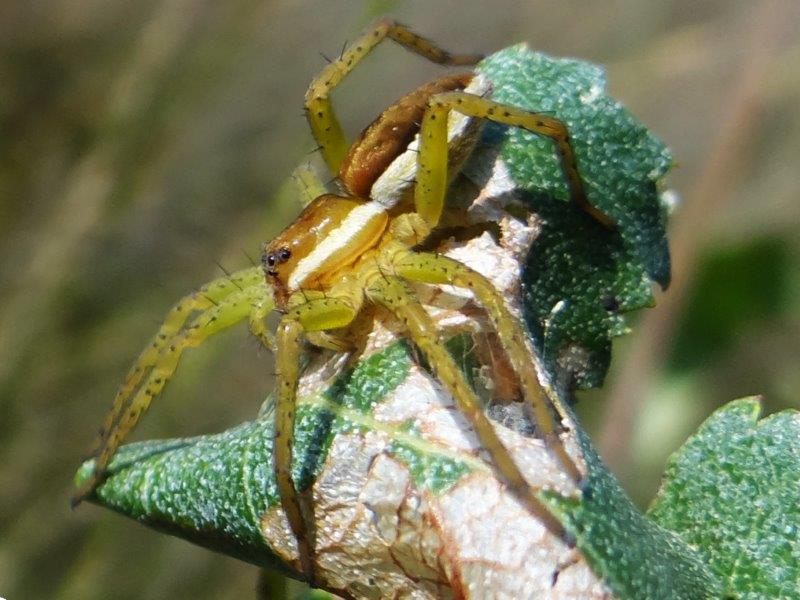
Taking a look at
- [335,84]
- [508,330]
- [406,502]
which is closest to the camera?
[406,502]

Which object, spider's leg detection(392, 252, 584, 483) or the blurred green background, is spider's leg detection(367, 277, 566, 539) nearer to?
spider's leg detection(392, 252, 584, 483)

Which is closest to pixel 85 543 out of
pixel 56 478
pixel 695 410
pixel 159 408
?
pixel 56 478

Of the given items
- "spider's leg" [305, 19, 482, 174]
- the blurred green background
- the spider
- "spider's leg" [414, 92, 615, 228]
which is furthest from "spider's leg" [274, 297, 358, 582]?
the blurred green background

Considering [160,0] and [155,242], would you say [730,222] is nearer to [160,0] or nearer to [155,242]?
[155,242]

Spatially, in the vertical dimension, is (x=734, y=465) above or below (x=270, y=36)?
below

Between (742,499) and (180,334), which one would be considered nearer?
(742,499)

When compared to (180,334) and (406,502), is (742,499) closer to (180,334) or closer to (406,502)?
(406,502)

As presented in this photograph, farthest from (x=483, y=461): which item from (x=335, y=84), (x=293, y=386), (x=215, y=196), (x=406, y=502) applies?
(x=215, y=196)
